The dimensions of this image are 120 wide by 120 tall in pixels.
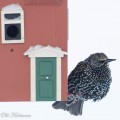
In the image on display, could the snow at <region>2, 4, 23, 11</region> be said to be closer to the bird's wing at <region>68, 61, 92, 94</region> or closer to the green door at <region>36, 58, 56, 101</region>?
the green door at <region>36, 58, 56, 101</region>

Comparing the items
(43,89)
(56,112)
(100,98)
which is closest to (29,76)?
(43,89)

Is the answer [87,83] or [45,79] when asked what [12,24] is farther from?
[87,83]

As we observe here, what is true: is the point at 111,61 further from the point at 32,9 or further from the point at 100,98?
the point at 32,9

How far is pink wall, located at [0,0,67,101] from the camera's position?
60.9 inches

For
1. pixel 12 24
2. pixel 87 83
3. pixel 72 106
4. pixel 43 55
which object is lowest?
pixel 72 106

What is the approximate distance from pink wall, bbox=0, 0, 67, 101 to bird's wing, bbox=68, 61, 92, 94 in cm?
5

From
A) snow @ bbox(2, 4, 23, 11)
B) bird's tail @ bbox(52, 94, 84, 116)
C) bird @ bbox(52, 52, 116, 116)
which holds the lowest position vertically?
→ bird's tail @ bbox(52, 94, 84, 116)

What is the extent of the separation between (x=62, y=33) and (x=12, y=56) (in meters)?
0.25

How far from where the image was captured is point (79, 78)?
1.63 metres

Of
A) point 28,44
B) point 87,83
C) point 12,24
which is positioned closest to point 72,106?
point 87,83

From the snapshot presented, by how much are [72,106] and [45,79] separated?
0.20 meters

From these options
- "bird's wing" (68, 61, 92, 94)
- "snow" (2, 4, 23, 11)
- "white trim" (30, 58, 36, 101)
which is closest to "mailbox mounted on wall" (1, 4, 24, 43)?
"snow" (2, 4, 23, 11)

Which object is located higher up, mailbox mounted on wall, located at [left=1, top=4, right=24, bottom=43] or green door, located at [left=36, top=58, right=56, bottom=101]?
mailbox mounted on wall, located at [left=1, top=4, right=24, bottom=43]

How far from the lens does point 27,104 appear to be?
1.60 meters
